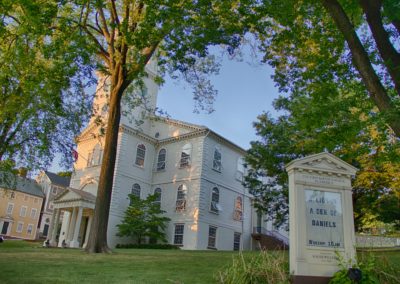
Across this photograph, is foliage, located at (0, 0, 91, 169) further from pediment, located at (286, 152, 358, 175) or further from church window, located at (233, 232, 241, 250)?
church window, located at (233, 232, 241, 250)

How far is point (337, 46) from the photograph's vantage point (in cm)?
1255

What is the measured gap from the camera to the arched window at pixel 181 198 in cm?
3147

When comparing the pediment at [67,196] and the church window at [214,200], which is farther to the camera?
the church window at [214,200]

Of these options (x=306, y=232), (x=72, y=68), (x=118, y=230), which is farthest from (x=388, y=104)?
(x=118, y=230)

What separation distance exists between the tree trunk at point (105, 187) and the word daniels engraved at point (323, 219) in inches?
375

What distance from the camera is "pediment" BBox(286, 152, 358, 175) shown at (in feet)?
29.5

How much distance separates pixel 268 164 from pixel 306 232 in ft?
51.7

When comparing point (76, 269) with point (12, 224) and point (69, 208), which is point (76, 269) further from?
Result: point (12, 224)

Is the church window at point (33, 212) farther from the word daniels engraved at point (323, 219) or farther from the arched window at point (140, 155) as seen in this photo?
the word daniels engraved at point (323, 219)

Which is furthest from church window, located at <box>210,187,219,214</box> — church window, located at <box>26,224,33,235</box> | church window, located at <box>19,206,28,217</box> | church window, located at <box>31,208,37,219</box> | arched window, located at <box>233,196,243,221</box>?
church window, located at <box>26,224,33,235</box>

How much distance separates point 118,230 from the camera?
1192 inches

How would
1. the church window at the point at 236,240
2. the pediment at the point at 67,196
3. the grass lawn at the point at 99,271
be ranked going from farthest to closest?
the church window at the point at 236,240, the pediment at the point at 67,196, the grass lawn at the point at 99,271

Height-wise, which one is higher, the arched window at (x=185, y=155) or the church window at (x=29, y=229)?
the arched window at (x=185, y=155)

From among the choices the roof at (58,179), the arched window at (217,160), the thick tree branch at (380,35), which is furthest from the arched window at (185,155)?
the roof at (58,179)
